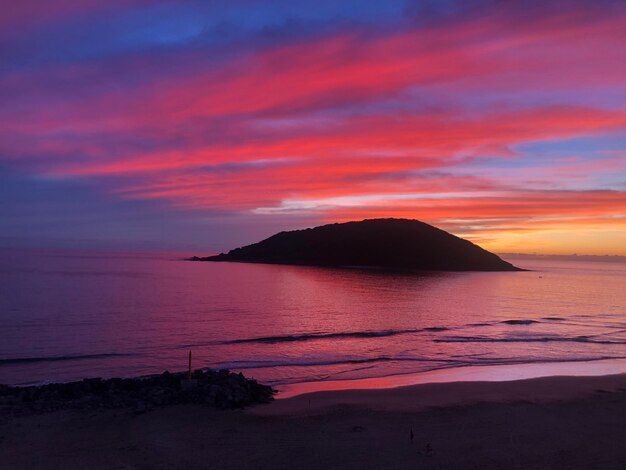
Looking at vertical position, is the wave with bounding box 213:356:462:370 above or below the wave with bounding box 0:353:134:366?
below

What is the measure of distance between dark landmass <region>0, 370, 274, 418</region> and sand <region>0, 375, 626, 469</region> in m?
0.52

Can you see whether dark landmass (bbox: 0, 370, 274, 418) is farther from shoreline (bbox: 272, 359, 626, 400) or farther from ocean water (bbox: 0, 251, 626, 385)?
ocean water (bbox: 0, 251, 626, 385)

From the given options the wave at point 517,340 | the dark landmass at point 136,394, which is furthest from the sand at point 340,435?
the wave at point 517,340

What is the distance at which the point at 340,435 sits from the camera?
40.2 ft

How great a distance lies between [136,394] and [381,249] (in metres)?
140

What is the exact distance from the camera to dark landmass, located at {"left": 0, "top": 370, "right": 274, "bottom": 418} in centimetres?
1386

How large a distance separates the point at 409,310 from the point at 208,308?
17.3 m

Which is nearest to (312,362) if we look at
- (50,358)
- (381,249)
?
(50,358)

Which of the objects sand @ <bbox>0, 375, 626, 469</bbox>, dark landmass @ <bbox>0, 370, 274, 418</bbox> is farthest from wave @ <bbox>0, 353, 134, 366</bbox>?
sand @ <bbox>0, 375, 626, 469</bbox>

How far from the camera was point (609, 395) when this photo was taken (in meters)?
16.5

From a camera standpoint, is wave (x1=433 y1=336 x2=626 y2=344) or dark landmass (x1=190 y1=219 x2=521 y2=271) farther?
dark landmass (x1=190 y1=219 x2=521 y2=271)

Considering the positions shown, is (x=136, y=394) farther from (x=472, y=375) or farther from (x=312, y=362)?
(x=472, y=375)

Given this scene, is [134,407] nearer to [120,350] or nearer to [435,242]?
[120,350]

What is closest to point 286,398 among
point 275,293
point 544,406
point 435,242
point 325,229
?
point 544,406
